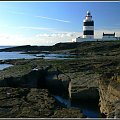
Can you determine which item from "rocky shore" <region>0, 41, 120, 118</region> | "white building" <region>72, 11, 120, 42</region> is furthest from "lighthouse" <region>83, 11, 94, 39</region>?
"rocky shore" <region>0, 41, 120, 118</region>

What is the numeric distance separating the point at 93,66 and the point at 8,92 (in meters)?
11.8

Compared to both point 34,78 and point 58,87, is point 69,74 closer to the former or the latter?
point 58,87

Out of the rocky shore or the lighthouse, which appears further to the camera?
the lighthouse

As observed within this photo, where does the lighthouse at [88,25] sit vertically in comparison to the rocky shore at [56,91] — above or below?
above

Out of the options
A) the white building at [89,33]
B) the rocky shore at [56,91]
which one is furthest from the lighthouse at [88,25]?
the rocky shore at [56,91]

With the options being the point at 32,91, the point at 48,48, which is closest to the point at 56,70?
the point at 32,91

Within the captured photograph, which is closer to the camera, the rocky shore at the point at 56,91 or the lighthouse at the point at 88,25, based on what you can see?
the rocky shore at the point at 56,91

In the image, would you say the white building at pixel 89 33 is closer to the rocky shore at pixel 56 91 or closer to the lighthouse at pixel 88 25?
the lighthouse at pixel 88 25

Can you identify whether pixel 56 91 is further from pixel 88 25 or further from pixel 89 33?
pixel 89 33

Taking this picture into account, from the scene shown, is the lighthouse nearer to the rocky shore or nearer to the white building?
the white building

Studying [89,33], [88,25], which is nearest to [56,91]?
[88,25]

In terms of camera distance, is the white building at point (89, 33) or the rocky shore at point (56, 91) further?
the white building at point (89, 33)

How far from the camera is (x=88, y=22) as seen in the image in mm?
53250

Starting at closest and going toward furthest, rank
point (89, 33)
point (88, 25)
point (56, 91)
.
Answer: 1. point (56, 91)
2. point (88, 25)
3. point (89, 33)
